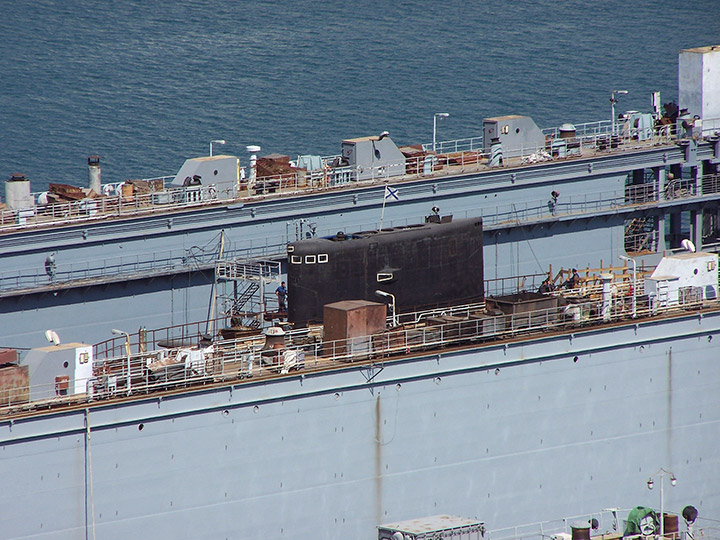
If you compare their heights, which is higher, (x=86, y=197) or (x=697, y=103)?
(x=697, y=103)

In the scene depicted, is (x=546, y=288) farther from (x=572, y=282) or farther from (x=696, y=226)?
(x=696, y=226)

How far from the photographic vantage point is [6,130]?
9319 centimetres

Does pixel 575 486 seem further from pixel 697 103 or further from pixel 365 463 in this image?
pixel 697 103

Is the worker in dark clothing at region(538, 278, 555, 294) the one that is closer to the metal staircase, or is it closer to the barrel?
the metal staircase

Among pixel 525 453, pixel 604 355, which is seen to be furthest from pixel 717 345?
pixel 525 453

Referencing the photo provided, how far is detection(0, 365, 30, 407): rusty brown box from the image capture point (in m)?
40.1

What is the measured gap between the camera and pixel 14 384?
40.3 m

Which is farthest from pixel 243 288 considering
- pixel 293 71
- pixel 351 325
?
pixel 293 71

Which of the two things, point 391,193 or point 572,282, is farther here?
point 391,193

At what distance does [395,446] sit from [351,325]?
4.15m

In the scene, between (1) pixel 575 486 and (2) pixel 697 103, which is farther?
(2) pixel 697 103

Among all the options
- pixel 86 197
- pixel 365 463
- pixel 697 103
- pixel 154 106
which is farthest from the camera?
pixel 154 106

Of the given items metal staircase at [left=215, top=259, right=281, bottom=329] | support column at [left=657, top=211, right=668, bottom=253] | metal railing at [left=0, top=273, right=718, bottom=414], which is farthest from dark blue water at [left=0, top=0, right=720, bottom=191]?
metal railing at [left=0, top=273, right=718, bottom=414]

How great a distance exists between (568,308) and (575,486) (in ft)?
20.1
